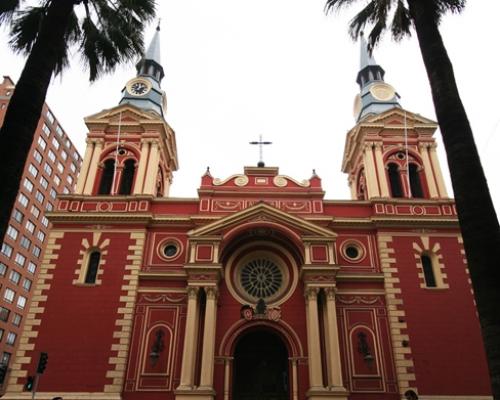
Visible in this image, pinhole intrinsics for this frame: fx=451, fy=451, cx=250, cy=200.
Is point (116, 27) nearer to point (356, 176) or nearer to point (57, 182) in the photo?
point (356, 176)

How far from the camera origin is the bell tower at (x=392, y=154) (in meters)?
27.1

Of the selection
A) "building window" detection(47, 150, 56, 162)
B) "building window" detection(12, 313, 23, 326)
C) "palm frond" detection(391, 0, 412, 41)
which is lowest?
"palm frond" detection(391, 0, 412, 41)

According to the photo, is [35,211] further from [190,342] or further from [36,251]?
[190,342]

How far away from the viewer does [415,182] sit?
91.4ft

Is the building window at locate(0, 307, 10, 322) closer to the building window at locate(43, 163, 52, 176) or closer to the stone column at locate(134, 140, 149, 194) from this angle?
the building window at locate(43, 163, 52, 176)

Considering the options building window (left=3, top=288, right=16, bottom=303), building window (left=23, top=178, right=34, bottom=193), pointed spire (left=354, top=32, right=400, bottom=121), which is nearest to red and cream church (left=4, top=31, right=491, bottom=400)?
pointed spire (left=354, top=32, right=400, bottom=121)

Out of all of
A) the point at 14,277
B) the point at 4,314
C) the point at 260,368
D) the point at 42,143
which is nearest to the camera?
the point at 260,368

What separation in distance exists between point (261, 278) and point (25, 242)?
45.1m

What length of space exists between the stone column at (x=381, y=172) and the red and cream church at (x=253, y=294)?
12 cm

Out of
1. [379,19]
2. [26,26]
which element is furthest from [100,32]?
[379,19]

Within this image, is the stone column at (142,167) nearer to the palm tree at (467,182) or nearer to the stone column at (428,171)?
the stone column at (428,171)

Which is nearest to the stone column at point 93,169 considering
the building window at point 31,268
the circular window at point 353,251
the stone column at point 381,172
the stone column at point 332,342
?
the stone column at point 332,342

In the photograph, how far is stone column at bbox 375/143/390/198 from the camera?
87.1 feet

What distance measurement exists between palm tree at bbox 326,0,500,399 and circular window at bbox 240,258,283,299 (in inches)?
593
